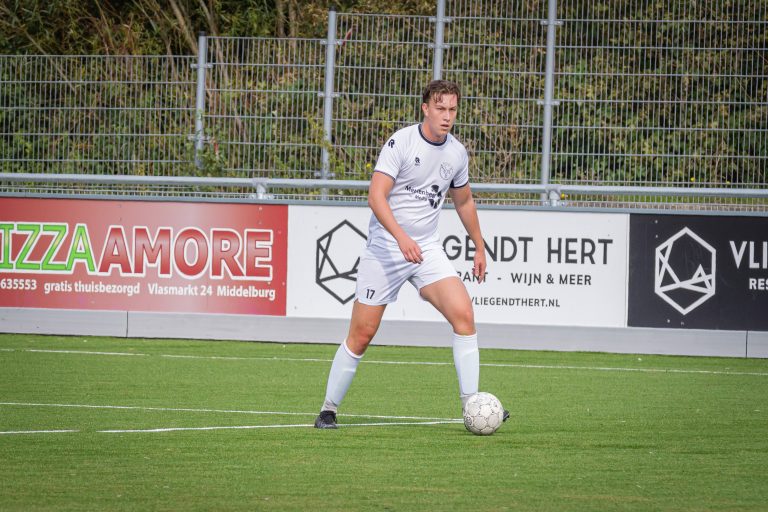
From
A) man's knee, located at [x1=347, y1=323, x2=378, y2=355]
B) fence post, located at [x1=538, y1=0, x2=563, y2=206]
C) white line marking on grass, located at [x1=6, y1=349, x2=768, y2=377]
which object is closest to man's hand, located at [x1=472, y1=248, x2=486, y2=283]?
man's knee, located at [x1=347, y1=323, x2=378, y2=355]

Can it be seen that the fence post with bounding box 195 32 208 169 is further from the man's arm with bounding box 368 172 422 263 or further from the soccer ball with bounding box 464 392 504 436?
the soccer ball with bounding box 464 392 504 436

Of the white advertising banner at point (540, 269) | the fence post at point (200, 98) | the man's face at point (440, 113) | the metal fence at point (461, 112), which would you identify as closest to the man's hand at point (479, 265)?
the man's face at point (440, 113)

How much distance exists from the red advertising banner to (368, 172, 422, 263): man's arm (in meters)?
6.85

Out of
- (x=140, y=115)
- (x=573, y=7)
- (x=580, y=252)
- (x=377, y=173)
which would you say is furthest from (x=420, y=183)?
(x=140, y=115)

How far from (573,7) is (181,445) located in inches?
382

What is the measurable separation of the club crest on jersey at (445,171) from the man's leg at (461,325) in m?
0.63

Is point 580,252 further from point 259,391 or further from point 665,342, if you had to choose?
point 259,391

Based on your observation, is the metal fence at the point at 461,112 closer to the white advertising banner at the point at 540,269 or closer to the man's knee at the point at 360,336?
the white advertising banner at the point at 540,269

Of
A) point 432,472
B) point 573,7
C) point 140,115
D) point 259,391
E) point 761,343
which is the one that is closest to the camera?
point 432,472

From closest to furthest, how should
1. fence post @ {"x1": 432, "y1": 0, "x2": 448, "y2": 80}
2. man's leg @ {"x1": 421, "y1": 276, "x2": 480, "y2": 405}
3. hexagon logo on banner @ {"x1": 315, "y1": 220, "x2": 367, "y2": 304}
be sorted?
man's leg @ {"x1": 421, "y1": 276, "x2": 480, "y2": 405} < hexagon logo on banner @ {"x1": 315, "y1": 220, "x2": 367, "y2": 304} < fence post @ {"x1": 432, "y1": 0, "x2": 448, "y2": 80}

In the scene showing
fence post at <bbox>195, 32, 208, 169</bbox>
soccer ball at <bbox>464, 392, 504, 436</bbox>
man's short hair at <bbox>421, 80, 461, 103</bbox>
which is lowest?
soccer ball at <bbox>464, 392, 504, 436</bbox>

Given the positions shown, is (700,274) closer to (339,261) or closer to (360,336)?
(339,261)

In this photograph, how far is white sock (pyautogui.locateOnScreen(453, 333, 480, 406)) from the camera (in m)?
8.48

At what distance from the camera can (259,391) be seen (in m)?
10.9
